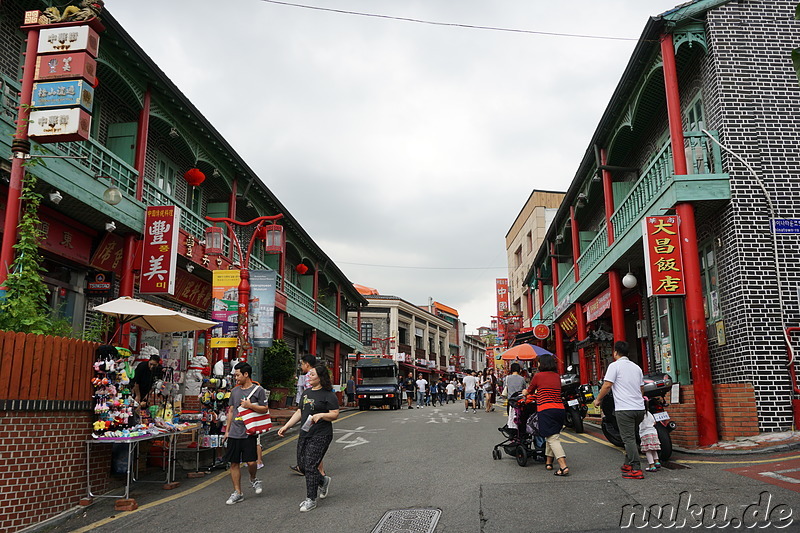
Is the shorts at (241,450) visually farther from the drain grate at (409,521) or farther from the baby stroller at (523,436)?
the baby stroller at (523,436)

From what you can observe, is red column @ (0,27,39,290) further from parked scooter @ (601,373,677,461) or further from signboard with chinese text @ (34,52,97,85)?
parked scooter @ (601,373,677,461)

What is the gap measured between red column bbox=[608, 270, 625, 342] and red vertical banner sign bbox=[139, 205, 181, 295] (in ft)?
34.0

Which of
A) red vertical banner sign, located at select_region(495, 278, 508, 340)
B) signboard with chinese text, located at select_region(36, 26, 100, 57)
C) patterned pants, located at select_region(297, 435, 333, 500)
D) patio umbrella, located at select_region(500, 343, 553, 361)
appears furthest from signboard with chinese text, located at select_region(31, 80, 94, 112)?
red vertical banner sign, located at select_region(495, 278, 508, 340)

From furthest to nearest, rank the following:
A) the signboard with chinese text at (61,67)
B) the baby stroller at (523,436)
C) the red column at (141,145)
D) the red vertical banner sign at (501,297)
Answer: the red vertical banner sign at (501,297) → the red column at (141,145) → the baby stroller at (523,436) → the signboard with chinese text at (61,67)

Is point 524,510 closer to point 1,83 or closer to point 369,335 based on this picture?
point 1,83

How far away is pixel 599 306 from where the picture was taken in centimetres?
1791

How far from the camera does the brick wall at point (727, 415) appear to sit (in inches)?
396

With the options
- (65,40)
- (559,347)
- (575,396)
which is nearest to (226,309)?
(65,40)

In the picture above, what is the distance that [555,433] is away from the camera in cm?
873

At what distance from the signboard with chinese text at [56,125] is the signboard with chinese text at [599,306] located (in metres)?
13.0

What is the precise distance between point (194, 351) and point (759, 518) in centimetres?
1530

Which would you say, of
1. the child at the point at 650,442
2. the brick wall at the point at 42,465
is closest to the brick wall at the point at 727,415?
the child at the point at 650,442

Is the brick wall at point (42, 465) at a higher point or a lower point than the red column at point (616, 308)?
lower

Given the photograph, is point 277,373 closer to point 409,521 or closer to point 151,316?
point 151,316
